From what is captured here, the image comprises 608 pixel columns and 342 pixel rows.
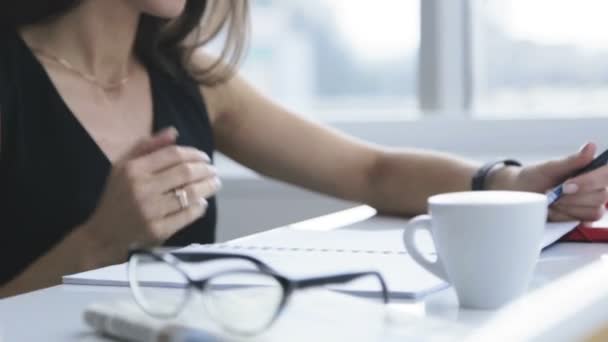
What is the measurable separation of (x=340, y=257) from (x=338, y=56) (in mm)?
1419

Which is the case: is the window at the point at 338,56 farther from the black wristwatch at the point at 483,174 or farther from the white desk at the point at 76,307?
the white desk at the point at 76,307

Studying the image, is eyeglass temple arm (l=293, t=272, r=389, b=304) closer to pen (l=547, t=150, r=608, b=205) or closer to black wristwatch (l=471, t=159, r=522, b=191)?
pen (l=547, t=150, r=608, b=205)

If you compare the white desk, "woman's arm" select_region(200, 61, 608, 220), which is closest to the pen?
the white desk

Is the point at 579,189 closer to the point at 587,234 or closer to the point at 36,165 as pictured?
the point at 587,234

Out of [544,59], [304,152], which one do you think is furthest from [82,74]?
[544,59]

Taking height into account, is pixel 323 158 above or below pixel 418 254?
below

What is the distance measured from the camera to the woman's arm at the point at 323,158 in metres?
1.48

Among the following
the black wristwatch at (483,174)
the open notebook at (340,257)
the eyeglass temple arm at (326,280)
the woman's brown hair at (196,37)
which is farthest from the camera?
the woman's brown hair at (196,37)

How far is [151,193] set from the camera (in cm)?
118

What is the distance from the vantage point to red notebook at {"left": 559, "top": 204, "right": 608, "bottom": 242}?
1104 mm

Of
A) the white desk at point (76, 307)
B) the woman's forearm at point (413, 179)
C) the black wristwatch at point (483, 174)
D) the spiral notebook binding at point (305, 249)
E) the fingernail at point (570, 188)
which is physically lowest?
the woman's forearm at point (413, 179)

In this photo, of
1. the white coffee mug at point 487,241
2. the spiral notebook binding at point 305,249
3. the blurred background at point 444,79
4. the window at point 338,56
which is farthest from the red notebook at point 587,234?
the window at point 338,56

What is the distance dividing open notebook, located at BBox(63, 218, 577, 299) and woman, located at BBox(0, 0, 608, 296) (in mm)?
117

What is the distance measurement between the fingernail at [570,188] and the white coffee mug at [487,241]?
1.35ft
